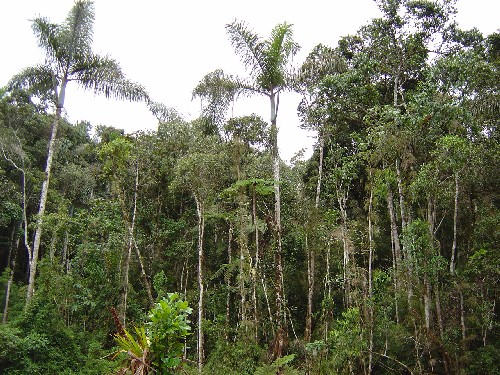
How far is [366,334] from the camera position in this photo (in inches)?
371

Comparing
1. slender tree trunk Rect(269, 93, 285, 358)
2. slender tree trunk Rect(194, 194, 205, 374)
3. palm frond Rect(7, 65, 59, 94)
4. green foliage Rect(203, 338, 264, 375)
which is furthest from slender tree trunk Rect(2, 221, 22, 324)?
slender tree trunk Rect(269, 93, 285, 358)

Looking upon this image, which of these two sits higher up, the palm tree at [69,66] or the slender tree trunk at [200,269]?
the palm tree at [69,66]

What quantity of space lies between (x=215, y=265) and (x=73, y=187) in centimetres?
792

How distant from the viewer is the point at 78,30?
11.1 metres

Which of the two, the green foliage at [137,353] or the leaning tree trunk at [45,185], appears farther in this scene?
the leaning tree trunk at [45,185]

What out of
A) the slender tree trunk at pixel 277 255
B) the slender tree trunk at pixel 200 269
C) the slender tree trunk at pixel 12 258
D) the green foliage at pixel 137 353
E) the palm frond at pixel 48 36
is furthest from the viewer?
the slender tree trunk at pixel 12 258

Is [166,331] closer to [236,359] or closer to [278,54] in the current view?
[236,359]

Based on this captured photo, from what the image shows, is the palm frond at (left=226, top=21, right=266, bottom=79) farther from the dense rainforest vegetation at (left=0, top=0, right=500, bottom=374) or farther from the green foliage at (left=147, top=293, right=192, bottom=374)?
the green foliage at (left=147, top=293, right=192, bottom=374)

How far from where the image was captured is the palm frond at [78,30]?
11.1 meters

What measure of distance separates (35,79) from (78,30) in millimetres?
1828

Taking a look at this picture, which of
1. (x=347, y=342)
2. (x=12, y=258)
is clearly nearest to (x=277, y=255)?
(x=347, y=342)

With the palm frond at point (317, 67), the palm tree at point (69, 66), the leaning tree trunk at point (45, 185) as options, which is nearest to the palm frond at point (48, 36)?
the palm tree at point (69, 66)

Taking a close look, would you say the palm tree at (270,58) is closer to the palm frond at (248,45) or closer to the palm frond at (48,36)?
the palm frond at (248,45)

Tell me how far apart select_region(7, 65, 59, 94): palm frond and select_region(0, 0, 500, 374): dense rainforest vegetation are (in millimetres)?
39
